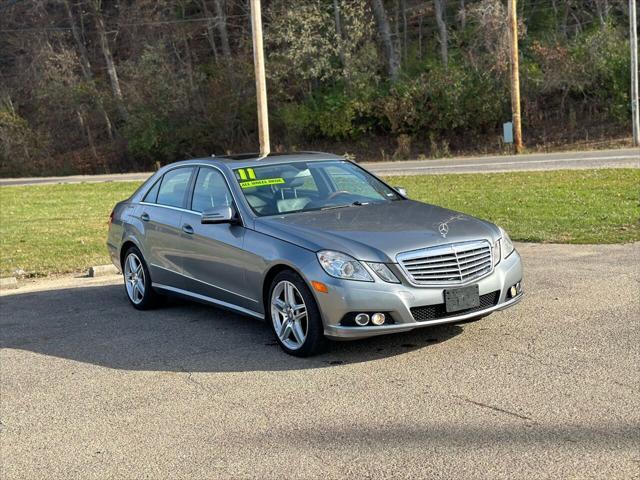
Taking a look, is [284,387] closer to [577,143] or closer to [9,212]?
[9,212]

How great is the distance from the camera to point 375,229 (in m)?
6.31

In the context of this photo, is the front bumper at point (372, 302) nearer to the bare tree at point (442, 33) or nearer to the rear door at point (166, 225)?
the rear door at point (166, 225)

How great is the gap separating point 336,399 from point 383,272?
110 centimetres

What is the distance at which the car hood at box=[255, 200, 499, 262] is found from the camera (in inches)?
236

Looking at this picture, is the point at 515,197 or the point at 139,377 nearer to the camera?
the point at 139,377

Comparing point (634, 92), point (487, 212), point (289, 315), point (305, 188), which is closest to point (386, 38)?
point (634, 92)

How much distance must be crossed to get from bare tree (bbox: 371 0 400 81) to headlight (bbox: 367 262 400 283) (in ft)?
125

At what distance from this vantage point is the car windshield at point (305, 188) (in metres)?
7.09

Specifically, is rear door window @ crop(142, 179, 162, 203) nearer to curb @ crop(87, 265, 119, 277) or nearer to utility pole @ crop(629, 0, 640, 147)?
curb @ crop(87, 265, 119, 277)

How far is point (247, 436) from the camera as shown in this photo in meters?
4.70

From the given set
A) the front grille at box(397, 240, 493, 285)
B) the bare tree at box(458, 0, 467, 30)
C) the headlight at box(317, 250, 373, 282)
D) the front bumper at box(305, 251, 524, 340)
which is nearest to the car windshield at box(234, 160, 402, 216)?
the headlight at box(317, 250, 373, 282)

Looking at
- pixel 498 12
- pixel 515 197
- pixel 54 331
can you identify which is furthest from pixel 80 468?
pixel 498 12

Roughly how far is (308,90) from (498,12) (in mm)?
11190

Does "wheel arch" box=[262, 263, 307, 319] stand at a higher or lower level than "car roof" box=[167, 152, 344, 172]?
lower
